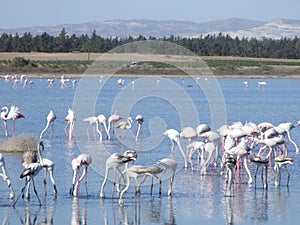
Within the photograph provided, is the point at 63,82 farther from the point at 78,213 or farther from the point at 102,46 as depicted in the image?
the point at 102,46

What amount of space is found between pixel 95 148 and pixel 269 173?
4.69 meters

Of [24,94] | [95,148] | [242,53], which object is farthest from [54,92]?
[242,53]

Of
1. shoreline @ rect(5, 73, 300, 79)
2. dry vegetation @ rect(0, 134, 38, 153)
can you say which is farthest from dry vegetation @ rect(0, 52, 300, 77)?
dry vegetation @ rect(0, 134, 38, 153)

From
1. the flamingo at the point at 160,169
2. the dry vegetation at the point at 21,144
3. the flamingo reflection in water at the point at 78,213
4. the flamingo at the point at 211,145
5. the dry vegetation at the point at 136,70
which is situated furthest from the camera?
the dry vegetation at the point at 136,70

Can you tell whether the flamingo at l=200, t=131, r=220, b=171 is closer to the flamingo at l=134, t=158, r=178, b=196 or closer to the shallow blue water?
the shallow blue water

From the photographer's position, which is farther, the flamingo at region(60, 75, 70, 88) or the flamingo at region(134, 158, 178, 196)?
the flamingo at region(60, 75, 70, 88)

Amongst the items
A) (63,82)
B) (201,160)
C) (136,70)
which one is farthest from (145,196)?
(136,70)

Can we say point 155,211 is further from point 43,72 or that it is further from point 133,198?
point 43,72

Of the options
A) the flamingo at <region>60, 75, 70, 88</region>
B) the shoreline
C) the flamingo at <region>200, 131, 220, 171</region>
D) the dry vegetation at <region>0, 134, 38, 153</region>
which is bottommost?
the shoreline

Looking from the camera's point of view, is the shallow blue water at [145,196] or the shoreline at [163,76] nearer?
the shallow blue water at [145,196]

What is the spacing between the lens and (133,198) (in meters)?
12.2

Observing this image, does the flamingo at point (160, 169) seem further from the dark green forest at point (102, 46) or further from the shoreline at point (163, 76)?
the dark green forest at point (102, 46)

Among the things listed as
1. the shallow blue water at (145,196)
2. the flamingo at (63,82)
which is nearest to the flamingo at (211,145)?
the shallow blue water at (145,196)

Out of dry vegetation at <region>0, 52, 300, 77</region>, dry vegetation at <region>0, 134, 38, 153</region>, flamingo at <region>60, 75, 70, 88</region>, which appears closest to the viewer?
dry vegetation at <region>0, 134, 38, 153</region>
